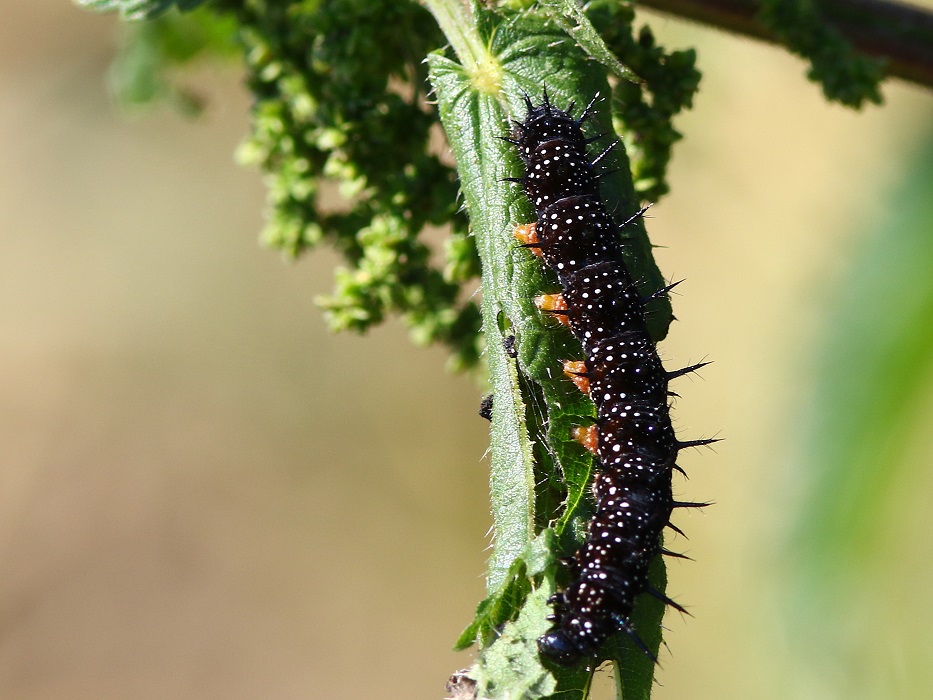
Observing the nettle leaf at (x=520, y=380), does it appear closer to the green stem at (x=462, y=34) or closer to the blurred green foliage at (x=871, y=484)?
the green stem at (x=462, y=34)

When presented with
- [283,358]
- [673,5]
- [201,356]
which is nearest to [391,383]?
[283,358]

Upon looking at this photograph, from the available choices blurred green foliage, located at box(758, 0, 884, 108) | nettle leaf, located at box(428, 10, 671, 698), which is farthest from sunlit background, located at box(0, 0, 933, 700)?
nettle leaf, located at box(428, 10, 671, 698)

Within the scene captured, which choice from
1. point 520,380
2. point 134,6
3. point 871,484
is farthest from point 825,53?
point 134,6

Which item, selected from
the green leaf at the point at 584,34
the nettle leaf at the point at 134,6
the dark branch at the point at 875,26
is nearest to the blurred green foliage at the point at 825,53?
the dark branch at the point at 875,26

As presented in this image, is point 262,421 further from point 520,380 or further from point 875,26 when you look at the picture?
point 875,26

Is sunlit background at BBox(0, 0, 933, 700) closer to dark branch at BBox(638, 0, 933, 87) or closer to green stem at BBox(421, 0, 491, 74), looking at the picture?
dark branch at BBox(638, 0, 933, 87)

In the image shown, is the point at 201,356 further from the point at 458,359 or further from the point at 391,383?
the point at 458,359
